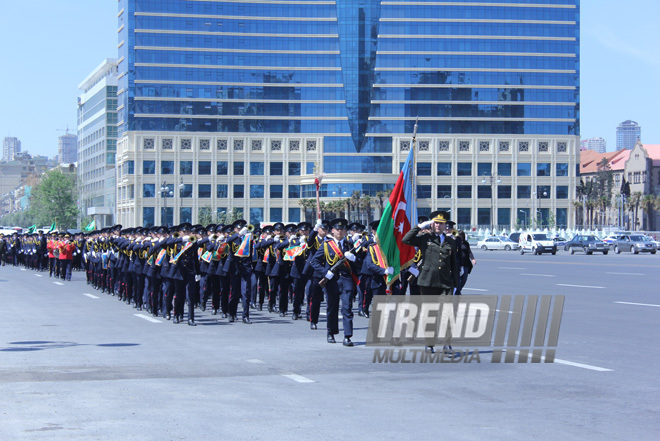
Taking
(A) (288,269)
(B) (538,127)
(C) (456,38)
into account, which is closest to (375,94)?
(C) (456,38)

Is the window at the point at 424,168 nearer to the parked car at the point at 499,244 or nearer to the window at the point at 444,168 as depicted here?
the window at the point at 444,168

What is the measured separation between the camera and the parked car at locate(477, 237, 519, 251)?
78125 mm

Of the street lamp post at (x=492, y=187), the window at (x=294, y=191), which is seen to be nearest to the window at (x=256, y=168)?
the window at (x=294, y=191)

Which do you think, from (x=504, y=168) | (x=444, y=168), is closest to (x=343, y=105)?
(x=444, y=168)

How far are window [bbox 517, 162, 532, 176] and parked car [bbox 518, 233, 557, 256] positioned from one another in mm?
41328

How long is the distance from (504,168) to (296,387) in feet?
342

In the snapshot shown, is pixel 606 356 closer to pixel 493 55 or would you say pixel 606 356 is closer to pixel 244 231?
pixel 244 231

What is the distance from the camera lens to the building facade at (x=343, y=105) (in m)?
108

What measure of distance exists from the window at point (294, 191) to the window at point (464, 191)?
19994 mm

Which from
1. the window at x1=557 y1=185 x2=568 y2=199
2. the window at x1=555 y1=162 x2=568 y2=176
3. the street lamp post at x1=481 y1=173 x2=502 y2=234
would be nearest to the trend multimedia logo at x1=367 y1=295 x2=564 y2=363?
the street lamp post at x1=481 y1=173 x2=502 y2=234

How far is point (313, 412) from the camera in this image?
8.31 metres

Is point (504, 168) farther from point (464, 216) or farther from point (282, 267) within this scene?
point (282, 267)

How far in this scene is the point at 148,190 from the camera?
108 m

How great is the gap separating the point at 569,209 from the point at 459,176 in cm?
1538
